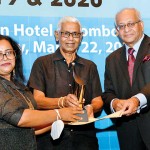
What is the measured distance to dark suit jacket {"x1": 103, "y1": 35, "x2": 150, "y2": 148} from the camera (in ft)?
9.66

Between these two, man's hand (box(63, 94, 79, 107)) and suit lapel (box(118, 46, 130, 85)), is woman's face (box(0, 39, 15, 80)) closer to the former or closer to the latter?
man's hand (box(63, 94, 79, 107))

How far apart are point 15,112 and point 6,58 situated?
0.42 meters

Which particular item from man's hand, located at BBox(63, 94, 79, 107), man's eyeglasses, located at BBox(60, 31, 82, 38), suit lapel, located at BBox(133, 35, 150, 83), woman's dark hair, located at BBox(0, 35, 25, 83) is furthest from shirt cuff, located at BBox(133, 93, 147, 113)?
woman's dark hair, located at BBox(0, 35, 25, 83)

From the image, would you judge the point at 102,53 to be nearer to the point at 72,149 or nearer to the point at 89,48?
the point at 89,48

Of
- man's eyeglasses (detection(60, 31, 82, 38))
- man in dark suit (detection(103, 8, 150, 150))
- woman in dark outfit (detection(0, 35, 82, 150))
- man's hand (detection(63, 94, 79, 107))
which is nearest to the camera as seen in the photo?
woman in dark outfit (detection(0, 35, 82, 150))

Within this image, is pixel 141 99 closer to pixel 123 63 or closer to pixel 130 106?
pixel 130 106

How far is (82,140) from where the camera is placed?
3.04m

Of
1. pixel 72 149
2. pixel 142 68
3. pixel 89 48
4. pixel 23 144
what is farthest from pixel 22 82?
pixel 89 48

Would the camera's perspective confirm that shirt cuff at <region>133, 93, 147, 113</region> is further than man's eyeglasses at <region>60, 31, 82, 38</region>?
No

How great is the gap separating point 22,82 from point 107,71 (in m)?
0.88

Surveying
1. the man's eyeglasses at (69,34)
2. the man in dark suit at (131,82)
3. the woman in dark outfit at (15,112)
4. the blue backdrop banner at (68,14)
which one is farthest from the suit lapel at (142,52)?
the woman in dark outfit at (15,112)

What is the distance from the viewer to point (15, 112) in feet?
7.21

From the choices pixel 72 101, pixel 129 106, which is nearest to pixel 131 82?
pixel 129 106

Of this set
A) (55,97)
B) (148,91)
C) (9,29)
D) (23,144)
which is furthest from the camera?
(9,29)
